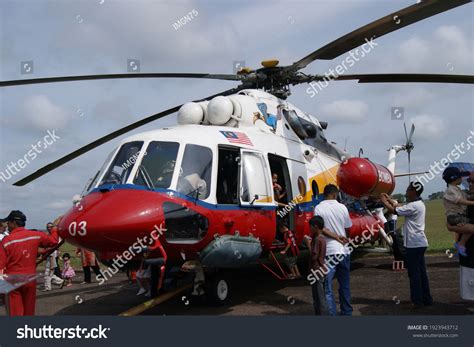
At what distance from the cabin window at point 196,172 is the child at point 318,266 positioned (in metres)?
1.80

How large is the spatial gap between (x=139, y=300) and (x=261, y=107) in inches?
178

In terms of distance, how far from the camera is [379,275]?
10.7 m

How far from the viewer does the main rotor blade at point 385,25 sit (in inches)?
243

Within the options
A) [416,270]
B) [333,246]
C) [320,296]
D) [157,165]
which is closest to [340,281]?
[320,296]

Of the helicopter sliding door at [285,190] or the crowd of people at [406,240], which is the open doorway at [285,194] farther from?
the crowd of people at [406,240]

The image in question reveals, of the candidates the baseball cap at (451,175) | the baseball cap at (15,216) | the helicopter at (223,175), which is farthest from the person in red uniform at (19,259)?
the baseball cap at (451,175)

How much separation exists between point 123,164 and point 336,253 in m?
3.48

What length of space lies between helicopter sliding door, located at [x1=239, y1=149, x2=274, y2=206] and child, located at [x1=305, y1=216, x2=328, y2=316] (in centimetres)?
165

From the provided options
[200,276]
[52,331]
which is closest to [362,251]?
[200,276]

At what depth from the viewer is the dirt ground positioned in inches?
288

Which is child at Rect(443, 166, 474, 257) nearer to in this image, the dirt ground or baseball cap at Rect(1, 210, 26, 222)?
the dirt ground

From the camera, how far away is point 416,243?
273 inches

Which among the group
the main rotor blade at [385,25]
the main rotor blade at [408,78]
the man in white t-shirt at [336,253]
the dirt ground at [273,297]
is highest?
the main rotor blade at [385,25]

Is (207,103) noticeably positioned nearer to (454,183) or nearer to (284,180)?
(284,180)
